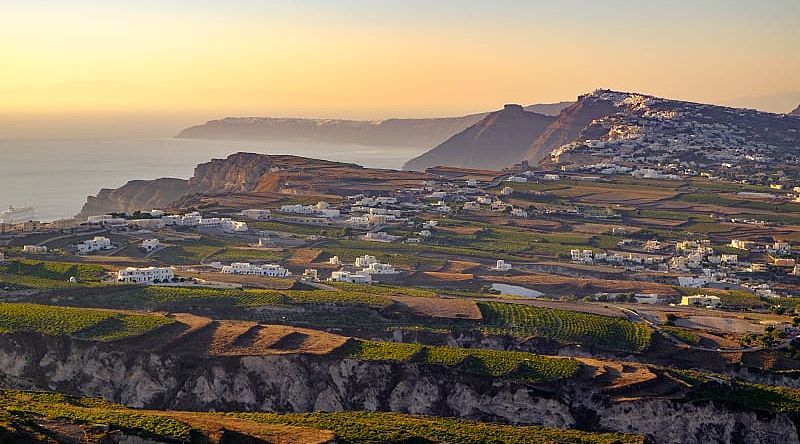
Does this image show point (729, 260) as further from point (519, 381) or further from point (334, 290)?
point (519, 381)

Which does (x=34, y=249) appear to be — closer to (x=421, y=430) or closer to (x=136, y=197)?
(x=421, y=430)

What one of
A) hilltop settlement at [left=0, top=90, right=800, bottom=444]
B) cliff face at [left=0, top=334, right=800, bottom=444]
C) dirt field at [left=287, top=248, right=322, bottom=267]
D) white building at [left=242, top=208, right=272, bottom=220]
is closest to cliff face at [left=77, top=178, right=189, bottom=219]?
hilltop settlement at [left=0, top=90, right=800, bottom=444]

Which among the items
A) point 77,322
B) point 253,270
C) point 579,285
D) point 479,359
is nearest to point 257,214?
point 253,270

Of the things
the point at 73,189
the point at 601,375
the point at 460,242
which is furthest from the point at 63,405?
the point at 73,189

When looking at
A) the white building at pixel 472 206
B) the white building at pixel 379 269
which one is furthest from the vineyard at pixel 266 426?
the white building at pixel 472 206

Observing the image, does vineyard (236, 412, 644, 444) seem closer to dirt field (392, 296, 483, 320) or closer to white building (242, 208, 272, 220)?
dirt field (392, 296, 483, 320)

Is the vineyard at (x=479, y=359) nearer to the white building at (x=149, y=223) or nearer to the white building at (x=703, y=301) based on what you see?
the white building at (x=703, y=301)
